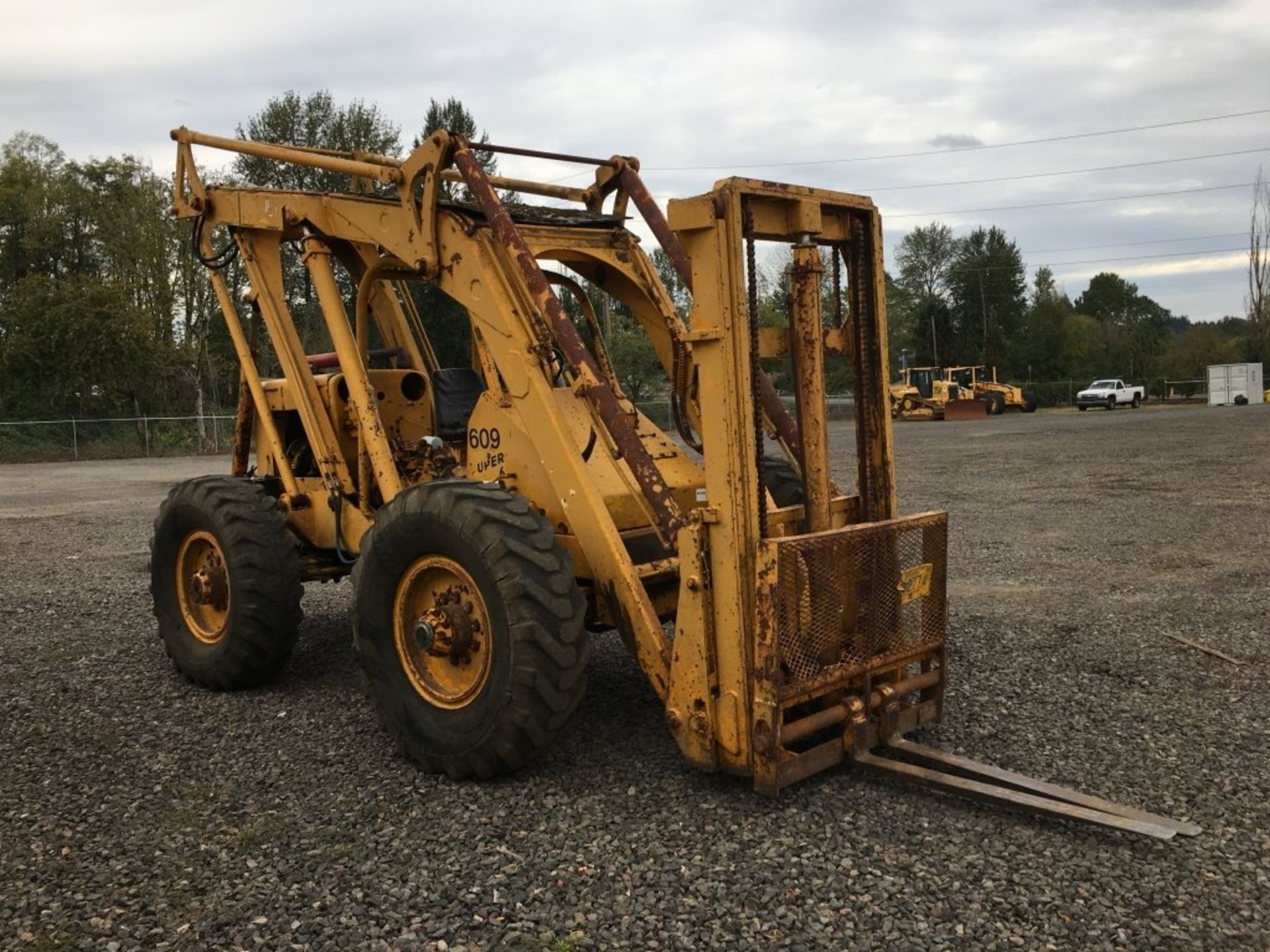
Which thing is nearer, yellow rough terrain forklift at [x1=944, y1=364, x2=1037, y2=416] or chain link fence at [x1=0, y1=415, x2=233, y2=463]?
chain link fence at [x1=0, y1=415, x2=233, y2=463]

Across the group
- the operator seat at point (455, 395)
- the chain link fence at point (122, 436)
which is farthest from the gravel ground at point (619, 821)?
the chain link fence at point (122, 436)

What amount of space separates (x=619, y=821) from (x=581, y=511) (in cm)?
132

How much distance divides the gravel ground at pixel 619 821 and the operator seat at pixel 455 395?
1624 mm

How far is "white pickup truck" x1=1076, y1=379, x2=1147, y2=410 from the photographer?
54.7m

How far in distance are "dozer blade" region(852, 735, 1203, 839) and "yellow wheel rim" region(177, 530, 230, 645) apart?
376 cm

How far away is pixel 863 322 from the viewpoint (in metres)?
4.69

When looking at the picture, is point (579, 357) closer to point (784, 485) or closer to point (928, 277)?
point (784, 485)

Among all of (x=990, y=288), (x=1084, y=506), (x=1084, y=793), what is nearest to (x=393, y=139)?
(x=1084, y=506)

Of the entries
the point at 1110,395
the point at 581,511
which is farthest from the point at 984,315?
the point at 581,511

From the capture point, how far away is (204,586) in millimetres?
6188

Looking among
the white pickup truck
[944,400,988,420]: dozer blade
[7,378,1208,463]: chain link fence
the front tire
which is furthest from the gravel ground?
the white pickup truck

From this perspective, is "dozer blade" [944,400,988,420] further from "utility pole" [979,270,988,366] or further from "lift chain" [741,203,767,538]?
"lift chain" [741,203,767,538]

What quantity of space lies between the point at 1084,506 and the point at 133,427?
3229cm

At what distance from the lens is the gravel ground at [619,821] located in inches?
131
